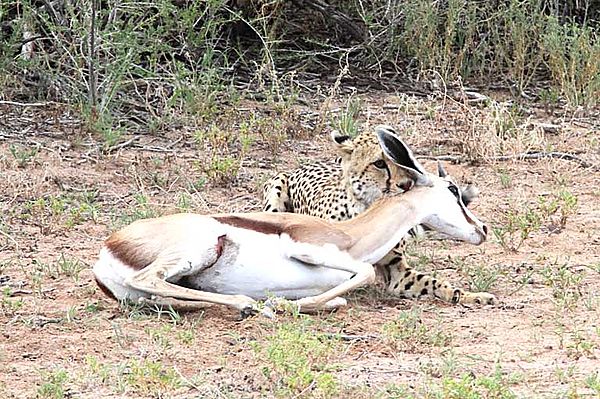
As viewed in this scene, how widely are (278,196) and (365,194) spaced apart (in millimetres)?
1159

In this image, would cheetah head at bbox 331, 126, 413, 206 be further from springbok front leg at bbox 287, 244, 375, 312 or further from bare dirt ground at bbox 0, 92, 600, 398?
springbok front leg at bbox 287, 244, 375, 312

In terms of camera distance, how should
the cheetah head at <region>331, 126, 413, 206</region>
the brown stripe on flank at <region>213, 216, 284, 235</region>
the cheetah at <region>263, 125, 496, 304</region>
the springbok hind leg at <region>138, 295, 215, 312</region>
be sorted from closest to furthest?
the springbok hind leg at <region>138, 295, 215, 312</region>
the brown stripe on flank at <region>213, 216, 284, 235</region>
the cheetah at <region>263, 125, 496, 304</region>
the cheetah head at <region>331, 126, 413, 206</region>

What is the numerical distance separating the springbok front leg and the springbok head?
48cm

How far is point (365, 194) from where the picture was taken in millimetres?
5988

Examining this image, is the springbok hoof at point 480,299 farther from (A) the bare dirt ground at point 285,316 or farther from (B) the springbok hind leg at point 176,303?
(B) the springbok hind leg at point 176,303

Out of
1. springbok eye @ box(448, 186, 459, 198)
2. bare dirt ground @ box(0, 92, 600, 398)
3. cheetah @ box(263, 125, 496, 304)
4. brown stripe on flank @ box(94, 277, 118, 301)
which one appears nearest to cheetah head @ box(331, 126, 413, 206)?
cheetah @ box(263, 125, 496, 304)

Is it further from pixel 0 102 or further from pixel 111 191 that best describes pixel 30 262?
pixel 0 102

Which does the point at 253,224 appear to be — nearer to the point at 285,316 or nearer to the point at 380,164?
the point at 285,316

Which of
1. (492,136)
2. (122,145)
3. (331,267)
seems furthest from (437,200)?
(122,145)

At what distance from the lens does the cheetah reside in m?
5.57

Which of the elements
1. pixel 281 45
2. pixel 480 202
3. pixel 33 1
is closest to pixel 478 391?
pixel 480 202

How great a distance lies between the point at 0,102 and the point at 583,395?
19.2ft

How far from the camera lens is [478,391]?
13.3 feet

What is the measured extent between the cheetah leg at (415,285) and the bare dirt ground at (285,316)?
0.06 m
